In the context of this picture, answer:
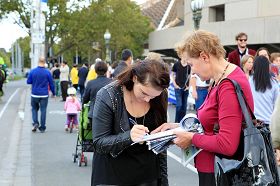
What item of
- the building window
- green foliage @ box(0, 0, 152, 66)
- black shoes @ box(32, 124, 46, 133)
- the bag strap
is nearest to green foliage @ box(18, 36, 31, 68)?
green foliage @ box(0, 0, 152, 66)

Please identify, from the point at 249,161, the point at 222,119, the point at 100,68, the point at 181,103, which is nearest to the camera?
the point at 249,161

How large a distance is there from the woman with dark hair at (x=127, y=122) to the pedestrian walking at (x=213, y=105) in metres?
0.26

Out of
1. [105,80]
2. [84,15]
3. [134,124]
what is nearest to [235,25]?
[84,15]

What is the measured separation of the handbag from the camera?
9.83ft

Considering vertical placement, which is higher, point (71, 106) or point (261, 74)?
point (261, 74)

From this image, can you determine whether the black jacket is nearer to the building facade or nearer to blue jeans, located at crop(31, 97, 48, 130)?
blue jeans, located at crop(31, 97, 48, 130)

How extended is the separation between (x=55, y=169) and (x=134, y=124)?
5.18 m

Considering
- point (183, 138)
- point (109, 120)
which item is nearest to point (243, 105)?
point (183, 138)

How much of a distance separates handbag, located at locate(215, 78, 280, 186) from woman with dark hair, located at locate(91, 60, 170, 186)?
1.85ft

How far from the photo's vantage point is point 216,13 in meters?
43.3

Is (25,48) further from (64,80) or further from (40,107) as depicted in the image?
(40,107)

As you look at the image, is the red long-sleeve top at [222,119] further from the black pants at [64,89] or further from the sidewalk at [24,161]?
the black pants at [64,89]

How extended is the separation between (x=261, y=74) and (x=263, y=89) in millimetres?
214

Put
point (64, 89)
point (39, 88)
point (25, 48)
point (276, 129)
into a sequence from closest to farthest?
1. point (276, 129)
2. point (39, 88)
3. point (64, 89)
4. point (25, 48)
